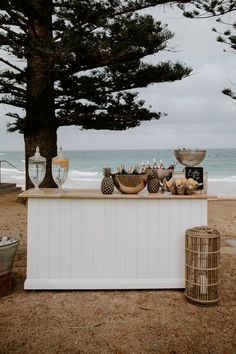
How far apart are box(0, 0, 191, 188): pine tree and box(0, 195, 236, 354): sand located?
4241mm

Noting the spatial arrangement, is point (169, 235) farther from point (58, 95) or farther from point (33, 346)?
point (58, 95)

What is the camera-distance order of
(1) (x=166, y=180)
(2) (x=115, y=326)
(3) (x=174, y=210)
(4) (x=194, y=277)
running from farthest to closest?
(1) (x=166, y=180)
(3) (x=174, y=210)
(4) (x=194, y=277)
(2) (x=115, y=326)

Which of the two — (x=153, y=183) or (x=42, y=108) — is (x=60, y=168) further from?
(x=42, y=108)

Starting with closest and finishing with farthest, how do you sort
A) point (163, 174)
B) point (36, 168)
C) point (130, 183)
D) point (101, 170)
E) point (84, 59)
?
point (130, 183) → point (36, 168) → point (163, 174) → point (84, 59) → point (101, 170)

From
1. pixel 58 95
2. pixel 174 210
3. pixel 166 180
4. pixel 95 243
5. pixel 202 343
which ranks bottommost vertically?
pixel 202 343

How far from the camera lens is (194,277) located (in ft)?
9.25

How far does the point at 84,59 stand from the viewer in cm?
681

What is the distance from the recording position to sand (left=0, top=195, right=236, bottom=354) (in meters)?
2.17

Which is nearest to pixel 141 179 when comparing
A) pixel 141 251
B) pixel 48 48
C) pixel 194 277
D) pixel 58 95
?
pixel 141 251

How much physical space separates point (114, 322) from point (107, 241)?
2.29 ft

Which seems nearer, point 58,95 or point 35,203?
point 35,203

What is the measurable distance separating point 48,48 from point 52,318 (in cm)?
448

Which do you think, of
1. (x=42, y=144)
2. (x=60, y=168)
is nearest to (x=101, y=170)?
(x=42, y=144)

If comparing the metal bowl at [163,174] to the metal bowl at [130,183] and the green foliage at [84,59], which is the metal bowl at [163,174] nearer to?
the metal bowl at [130,183]
